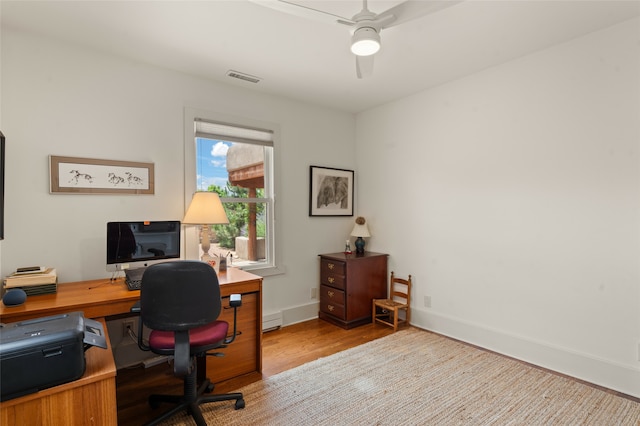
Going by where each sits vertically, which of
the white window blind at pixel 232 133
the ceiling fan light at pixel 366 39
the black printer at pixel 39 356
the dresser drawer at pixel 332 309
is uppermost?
the ceiling fan light at pixel 366 39

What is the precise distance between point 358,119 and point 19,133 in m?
3.38

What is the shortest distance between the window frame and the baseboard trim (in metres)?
Result: 1.77

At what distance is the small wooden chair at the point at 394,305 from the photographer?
11.8 ft

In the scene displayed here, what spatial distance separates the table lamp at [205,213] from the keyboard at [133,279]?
20.9 inches

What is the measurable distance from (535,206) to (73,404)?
3238 millimetres

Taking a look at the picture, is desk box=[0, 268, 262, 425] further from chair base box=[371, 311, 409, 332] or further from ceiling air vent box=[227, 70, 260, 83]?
ceiling air vent box=[227, 70, 260, 83]

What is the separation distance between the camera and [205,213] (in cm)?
274

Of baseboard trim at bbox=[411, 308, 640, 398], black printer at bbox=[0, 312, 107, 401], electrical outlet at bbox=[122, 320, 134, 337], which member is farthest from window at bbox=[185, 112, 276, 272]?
baseboard trim at bbox=[411, 308, 640, 398]

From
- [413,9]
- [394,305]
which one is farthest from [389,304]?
[413,9]

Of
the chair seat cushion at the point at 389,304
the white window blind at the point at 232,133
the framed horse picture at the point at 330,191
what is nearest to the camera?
the white window blind at the point at 232,133

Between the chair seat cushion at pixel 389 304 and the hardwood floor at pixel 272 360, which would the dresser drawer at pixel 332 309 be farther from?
the chair seat cushion at pixel 389 304

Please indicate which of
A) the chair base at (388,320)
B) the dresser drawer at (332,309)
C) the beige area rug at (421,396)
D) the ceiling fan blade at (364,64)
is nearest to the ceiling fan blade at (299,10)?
the ceiling fan blade at (364,64)

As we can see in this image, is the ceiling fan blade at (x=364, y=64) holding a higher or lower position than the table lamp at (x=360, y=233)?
higher

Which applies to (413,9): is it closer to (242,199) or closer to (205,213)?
(205,213)
